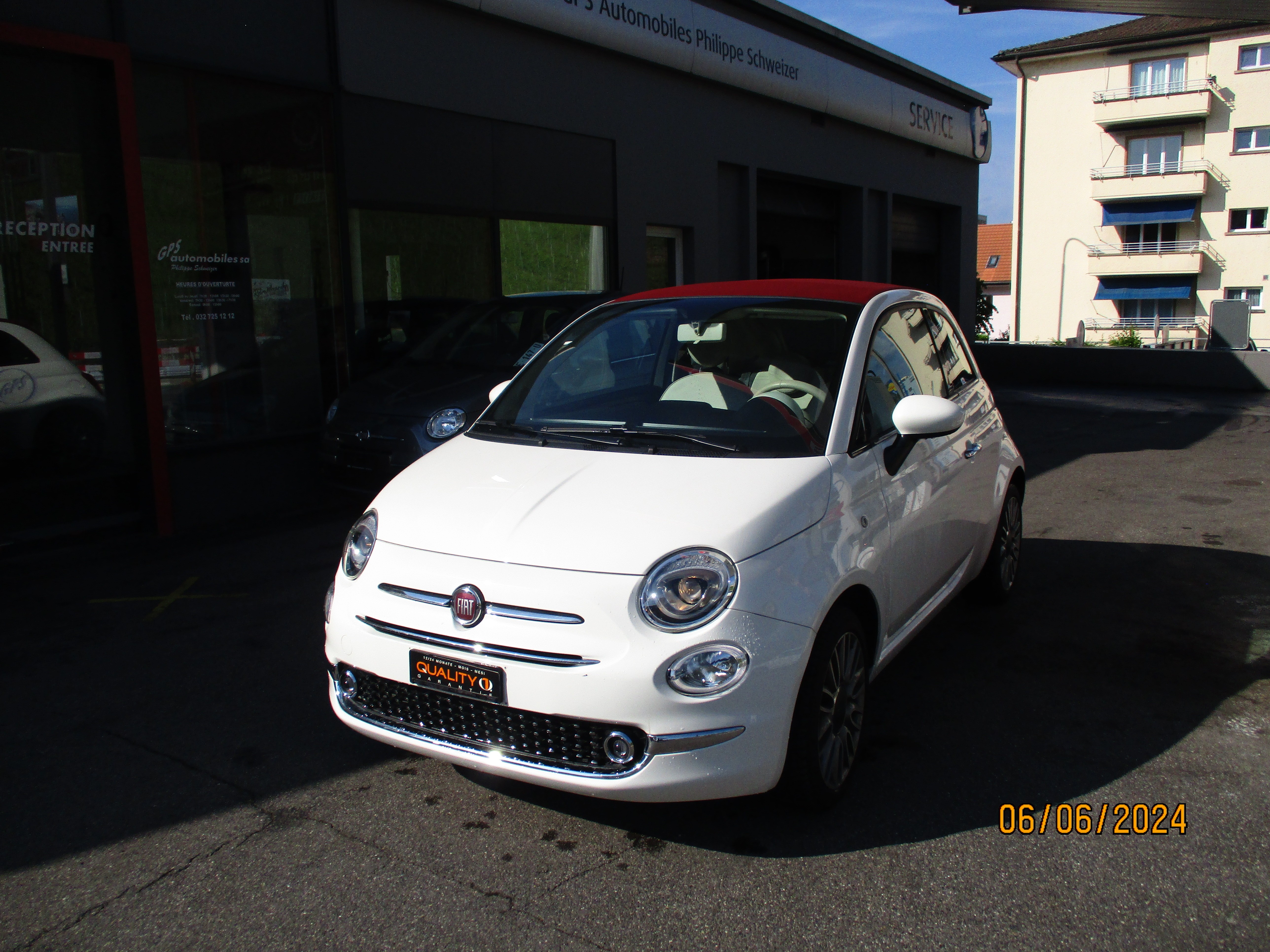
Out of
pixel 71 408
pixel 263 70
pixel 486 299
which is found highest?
pixel 263 70

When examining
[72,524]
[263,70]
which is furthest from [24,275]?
[263,70]

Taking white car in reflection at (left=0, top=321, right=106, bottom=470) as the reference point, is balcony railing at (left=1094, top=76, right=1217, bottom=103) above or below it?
above

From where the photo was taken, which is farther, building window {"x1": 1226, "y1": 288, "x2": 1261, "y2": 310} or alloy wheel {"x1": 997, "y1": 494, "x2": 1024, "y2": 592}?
building window {"x1": 1226, "y1": 288, "x2": 1261, "y2": 310}

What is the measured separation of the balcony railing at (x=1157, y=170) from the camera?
48312 millimetres

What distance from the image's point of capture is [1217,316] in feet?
79.9

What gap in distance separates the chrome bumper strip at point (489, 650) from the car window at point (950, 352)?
2.73 meters

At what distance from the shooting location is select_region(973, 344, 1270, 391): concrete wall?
1880 centimetres

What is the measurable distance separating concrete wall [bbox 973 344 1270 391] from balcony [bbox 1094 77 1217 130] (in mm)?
34625

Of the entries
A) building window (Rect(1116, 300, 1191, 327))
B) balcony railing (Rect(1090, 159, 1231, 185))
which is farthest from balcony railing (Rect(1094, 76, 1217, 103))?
building window (Rect(1116, 300, 1191, 327))

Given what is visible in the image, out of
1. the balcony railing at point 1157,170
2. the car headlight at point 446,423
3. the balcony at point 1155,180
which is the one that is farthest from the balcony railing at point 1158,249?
the car headlight at point 446,423

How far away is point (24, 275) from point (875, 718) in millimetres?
6457

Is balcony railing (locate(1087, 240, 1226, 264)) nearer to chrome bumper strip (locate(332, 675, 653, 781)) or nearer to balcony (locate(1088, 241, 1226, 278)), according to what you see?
balcony (locate(1088, 241, 1226, 278))

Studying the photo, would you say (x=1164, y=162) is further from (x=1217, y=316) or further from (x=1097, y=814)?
(x=1097, y=814)

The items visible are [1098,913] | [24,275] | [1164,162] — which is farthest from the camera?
[1164,162]
